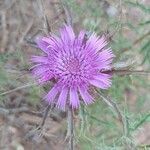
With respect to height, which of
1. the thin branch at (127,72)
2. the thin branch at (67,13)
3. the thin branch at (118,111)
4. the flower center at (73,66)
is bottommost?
the thin branch at (118,111)

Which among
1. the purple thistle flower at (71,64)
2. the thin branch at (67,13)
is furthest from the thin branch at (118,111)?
the thin branch at (67,13)

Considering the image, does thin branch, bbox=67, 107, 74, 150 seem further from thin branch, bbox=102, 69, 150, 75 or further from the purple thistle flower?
thin branch, bbox=102, 69, 150, 75

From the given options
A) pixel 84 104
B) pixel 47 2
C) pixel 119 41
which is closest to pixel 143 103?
pixel 119 41

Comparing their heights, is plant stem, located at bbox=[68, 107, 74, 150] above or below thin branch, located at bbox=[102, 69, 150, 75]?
below

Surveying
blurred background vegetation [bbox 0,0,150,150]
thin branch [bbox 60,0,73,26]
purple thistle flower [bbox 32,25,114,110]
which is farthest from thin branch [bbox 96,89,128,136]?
blurred background vegetation [bbox 0,0,150,150]

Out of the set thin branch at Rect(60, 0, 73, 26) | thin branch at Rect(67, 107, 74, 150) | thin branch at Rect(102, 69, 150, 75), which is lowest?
thin branch at Rect(67, 107, 74, 150)

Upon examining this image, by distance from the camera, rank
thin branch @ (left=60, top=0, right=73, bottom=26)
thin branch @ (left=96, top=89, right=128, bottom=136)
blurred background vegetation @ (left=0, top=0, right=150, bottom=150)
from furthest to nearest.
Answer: blurred background vegetation @ (left=0, top=0, right=150, bottom=150) < thin branch @ (left=60, top=0, right=73, bottom=26) < thin branch @ (left=96, top=89, right=128, bottom=136)

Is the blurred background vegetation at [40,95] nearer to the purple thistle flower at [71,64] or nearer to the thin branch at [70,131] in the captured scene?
the purple thistle flower at [71,64]

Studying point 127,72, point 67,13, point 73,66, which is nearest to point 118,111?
point 127,72

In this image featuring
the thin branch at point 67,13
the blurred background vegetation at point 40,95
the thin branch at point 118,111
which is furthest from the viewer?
the blurred background vegetation at point 40,95
